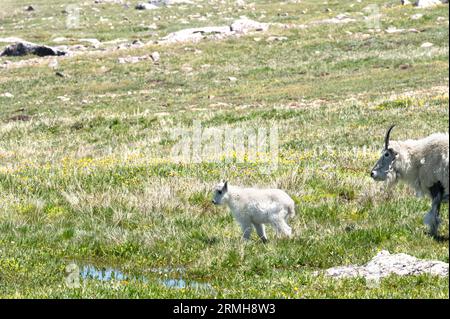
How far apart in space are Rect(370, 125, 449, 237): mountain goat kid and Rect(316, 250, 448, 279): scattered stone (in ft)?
4.31

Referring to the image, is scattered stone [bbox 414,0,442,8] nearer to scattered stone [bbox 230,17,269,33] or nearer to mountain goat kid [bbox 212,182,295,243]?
scattered stone [bbox 230,17,269,33]

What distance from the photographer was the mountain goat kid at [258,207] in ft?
39.3

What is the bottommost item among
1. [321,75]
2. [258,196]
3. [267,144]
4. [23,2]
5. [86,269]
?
[23,2]

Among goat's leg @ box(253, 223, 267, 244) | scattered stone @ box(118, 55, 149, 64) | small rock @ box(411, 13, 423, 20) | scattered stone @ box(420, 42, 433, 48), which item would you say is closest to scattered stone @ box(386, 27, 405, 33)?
small rock @ box(411, 13, 423, 20)

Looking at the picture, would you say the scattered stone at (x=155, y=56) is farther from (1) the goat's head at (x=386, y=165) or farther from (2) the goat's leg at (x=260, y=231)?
(1) the goat's head at (x=386, y=165)

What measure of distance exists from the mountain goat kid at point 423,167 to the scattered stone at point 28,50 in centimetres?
5166

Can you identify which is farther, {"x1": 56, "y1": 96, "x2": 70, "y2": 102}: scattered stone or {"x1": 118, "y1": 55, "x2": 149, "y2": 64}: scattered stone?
{"x1": 118, "y1": 55, "x2": 149, "y2": 64}: scattered stone

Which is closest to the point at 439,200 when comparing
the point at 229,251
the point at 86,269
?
the point at 229,251

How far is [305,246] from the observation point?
11.7 meters

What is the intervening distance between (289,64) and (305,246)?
133 feet

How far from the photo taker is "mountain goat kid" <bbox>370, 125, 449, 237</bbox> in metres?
11.3

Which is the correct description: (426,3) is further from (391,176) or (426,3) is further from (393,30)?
(391,176)

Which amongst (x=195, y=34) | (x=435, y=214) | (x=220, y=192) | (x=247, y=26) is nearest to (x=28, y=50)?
(x=195, y=34)
